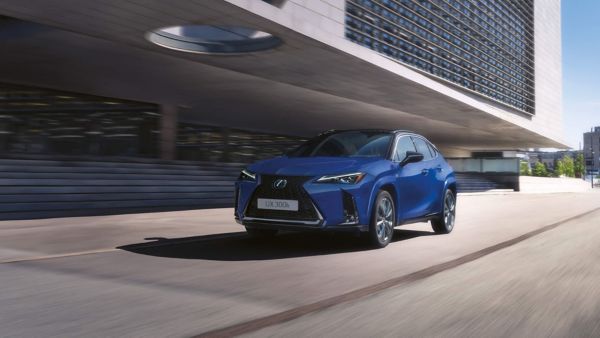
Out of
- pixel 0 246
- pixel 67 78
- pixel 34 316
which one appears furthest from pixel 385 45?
pixel 34 316

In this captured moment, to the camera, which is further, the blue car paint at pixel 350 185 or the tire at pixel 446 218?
the tire at pixel 446 218

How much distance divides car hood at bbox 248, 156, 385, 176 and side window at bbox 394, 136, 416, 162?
24.5 inches

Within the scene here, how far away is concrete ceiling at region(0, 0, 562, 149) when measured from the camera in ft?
52.0

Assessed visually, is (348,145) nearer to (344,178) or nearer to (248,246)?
(344,178)

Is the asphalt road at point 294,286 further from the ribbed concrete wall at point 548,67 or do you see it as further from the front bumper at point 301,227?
the ribbed concrete wall at point 548,67

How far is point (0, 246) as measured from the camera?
7.24m

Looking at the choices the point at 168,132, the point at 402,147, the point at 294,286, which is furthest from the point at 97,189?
the point at 168,132

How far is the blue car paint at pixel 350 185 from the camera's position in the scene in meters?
6.55

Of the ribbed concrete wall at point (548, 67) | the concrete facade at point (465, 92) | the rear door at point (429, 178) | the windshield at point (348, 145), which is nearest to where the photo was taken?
the windshield at point (348, 145)

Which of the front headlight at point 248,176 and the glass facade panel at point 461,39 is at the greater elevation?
the glass facade panel at point 461,39

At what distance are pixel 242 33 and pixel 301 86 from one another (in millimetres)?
6430

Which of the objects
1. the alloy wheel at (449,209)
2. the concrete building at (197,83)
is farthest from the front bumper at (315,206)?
the concrete building at (197,83)

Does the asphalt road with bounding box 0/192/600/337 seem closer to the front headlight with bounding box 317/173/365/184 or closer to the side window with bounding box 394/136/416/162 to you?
the front headlight with bounding box 317/173/365/184

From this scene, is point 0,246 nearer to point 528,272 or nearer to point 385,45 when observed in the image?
point 528,272
